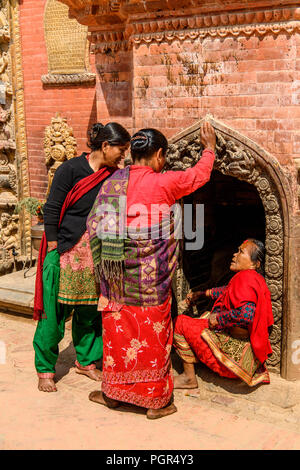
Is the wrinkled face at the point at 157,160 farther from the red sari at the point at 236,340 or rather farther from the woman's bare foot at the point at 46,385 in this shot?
the woman's bare foot at the point at 46,385

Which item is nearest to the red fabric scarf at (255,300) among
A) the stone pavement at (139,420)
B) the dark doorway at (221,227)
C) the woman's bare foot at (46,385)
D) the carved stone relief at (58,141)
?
the stone pavement at (139,420)

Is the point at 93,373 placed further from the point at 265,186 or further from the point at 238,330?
the point at 265,186

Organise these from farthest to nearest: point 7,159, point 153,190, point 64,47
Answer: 1. point 7,159
2. point 64,47
3. point 153,190

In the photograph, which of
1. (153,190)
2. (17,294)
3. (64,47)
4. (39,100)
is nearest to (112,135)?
(153,190)

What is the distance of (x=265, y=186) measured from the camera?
3877mm

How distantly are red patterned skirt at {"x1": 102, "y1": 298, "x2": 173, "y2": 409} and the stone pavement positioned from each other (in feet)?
0.58

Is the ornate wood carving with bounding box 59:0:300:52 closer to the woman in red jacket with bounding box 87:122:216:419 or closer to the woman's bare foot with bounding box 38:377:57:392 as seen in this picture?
the woman in red jacket with bounding box 87:122:216:419

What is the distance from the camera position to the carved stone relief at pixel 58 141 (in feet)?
22.1

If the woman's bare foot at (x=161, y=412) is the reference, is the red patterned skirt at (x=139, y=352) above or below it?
above

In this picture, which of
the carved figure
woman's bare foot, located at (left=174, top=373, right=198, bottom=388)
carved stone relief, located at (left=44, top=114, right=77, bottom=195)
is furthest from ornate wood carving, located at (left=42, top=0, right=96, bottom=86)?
woman's bare foot, located at (left=174, top=373, right=198, bottom=388)

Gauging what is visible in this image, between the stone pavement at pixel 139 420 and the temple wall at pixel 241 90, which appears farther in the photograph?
the temple wall at pixel 241 90

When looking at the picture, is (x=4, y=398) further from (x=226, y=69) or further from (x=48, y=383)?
(x=226, y=69)

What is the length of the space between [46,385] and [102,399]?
20.1 inches

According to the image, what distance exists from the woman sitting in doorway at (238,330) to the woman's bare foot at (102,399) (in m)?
0.57
